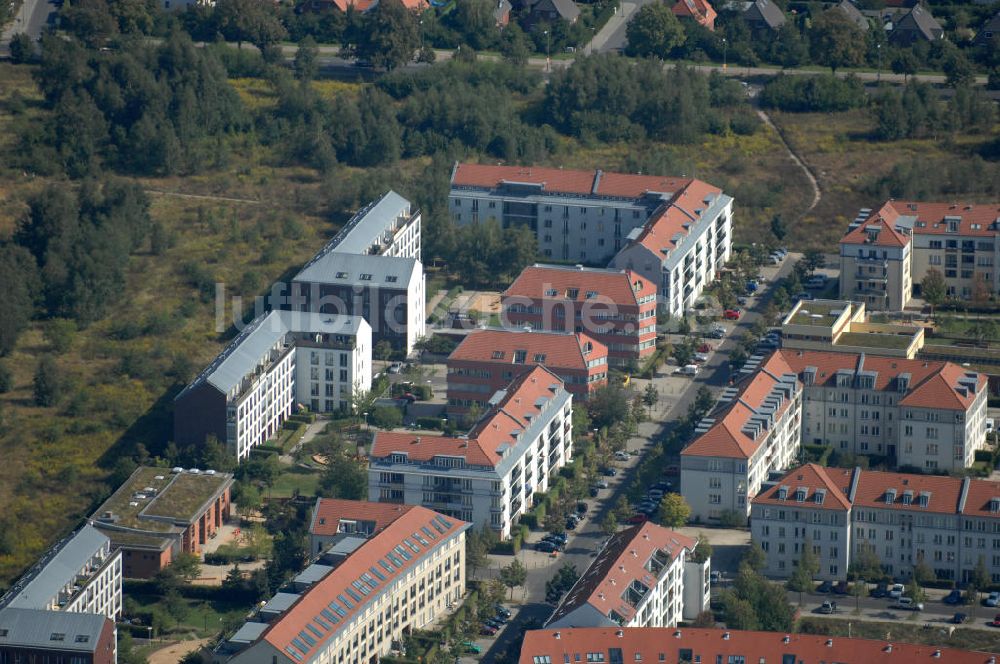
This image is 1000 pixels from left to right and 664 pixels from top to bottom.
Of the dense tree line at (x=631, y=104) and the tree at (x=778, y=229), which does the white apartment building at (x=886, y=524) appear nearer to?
the tree at (x=778, y=229)

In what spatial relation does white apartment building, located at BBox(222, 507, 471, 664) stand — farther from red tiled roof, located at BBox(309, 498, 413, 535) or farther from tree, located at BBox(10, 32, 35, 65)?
tree, located at BBox(10, 32, 35, 65)

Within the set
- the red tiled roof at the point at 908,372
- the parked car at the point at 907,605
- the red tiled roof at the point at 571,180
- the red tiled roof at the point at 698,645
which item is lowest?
the parked car at the point at 907,605

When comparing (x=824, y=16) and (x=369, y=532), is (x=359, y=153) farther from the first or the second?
(x=369, y=532)

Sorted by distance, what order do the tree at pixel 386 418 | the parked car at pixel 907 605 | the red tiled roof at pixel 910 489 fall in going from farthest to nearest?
the tree at pixel 386 418
the red tiled roof at pixel 910 489
the parked car at pixel 907 605

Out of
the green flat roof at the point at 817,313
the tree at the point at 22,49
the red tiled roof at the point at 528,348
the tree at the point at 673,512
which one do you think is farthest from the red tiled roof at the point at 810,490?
the tree at the point at 22,49

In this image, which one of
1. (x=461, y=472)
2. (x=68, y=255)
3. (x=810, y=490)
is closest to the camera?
(x=810, y=490)

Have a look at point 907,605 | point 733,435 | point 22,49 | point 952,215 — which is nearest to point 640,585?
point 907,605

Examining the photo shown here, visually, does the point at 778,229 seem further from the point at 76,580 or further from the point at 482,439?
the point at 76,580
